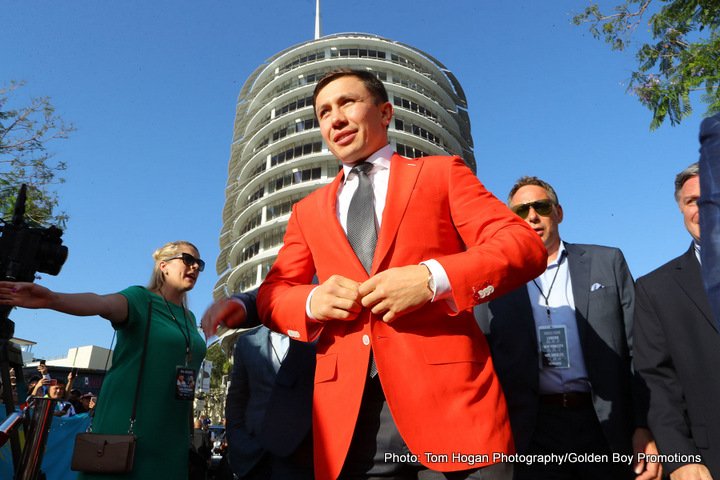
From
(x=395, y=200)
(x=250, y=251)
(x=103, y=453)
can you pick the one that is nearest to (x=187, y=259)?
(x=103, y=453)

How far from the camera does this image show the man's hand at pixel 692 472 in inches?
90.8

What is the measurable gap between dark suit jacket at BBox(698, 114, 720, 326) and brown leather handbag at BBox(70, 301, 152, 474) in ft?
8.79

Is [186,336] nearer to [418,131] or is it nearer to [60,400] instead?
[60,400]

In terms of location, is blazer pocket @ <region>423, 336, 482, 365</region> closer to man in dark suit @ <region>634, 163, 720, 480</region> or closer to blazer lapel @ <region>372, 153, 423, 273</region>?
blazer lapel @ <region>372, 153, 423, 273</region>

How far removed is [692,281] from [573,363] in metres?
0.76

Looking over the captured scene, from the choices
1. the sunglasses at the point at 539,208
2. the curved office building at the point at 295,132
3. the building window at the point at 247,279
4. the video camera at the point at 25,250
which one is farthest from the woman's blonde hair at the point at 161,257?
the building window at the point at 247,279

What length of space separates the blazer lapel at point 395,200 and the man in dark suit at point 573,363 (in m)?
1.59

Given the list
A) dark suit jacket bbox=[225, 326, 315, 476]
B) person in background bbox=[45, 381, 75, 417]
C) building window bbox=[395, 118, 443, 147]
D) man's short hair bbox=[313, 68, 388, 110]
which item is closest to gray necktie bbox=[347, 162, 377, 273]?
man's short hair bbox=[313, 68, 388, 110]

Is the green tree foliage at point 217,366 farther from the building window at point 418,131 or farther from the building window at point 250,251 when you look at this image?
the building window at point 418,131

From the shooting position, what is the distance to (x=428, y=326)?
5.38 ft

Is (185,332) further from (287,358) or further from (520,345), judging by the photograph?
(520,345)

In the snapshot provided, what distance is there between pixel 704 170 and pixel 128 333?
9.60ft

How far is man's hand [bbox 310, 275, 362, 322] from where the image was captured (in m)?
1.57

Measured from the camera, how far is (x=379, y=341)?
5.33 feet
